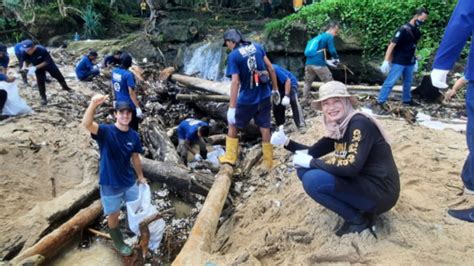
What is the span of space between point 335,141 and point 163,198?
3033 mm

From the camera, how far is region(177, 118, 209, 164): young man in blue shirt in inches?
237

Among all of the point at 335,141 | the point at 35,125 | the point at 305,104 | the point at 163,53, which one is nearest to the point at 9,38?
the point at 163,53

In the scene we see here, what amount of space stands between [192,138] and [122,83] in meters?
1.42

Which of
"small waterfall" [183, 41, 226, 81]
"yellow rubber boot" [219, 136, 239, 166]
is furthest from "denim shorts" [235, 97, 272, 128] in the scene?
"small waterfall" [183, 41, 226, 81]

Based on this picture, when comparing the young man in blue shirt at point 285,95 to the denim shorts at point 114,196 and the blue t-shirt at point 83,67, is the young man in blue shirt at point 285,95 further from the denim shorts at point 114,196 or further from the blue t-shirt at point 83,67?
the blue t-shirt at point 83,67

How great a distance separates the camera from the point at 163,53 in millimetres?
15312

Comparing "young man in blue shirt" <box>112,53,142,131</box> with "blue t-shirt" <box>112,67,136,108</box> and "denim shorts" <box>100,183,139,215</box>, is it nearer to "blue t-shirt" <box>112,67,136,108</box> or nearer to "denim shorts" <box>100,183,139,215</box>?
"blue t-shirt" <box>112,67,136,108</box>

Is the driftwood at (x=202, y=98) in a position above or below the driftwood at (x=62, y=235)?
above

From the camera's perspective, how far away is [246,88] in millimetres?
4770

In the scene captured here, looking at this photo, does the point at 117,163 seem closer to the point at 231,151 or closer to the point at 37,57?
the point at 231,151

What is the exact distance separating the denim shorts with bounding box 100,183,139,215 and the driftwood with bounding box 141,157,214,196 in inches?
43.5

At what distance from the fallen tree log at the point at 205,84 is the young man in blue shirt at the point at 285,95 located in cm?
239

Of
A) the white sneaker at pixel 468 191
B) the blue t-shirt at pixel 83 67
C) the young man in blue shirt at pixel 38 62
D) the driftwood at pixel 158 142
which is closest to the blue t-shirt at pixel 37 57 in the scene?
the young man in blue shirt at pixel 38 62

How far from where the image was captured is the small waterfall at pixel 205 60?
13.5 metres
